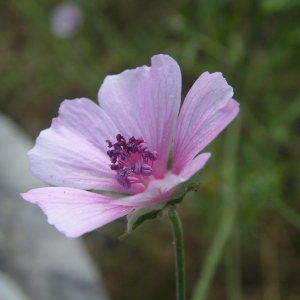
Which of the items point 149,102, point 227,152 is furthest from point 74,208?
point 227,152

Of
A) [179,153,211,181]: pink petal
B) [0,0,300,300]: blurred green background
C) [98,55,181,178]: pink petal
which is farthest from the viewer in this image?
[0,0,300,300]: blurred green background

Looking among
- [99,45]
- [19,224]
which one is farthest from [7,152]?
[99,45]

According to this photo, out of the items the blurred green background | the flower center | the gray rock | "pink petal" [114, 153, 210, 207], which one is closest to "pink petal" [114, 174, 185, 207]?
"pink petal" [114, 153, 210, 207]

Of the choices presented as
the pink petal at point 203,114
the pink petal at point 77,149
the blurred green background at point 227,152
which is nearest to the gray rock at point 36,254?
the blurred green background at point 227,152

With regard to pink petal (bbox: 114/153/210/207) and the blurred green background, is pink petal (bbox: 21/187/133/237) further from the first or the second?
the blurred green background

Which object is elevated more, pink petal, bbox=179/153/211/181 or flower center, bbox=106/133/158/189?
flower center, bbox=106/133/158/189

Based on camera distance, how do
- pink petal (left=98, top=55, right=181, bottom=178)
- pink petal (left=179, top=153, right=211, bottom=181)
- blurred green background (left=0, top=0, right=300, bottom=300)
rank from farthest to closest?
blurred green background (left=0, top=0, right=300, bottom=300) → pink petal (left=98, top=55, right=181, bottom=178) → pink petal (left=179, top=153, right=211, bottom=181)

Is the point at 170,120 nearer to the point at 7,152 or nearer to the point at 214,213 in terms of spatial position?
the point at 214,213
